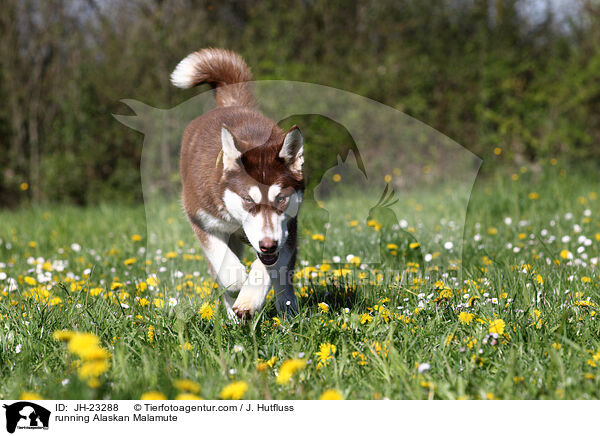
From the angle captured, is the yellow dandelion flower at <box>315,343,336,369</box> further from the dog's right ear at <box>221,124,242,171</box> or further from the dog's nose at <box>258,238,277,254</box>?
the dog's right ear at <box>221,124,242,171</box>

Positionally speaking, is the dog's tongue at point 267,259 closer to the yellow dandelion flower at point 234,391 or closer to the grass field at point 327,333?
the grass field at point 327,333

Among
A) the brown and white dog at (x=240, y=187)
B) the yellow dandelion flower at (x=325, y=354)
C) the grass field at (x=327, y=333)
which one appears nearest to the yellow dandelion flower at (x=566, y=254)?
the grass field at (x=327, y=333)

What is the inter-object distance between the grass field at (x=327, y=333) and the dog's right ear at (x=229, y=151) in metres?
0.69

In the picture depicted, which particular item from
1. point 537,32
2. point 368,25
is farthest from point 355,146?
point 537,32

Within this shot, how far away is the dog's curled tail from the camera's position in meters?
3.39

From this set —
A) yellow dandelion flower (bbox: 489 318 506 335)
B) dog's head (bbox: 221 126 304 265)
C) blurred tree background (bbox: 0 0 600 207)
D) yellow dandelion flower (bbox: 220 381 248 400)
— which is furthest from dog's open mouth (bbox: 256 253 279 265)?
blurred tree background (bbox: 0 0 600 207)

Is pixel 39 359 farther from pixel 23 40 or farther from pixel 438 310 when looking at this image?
pixel 23 40

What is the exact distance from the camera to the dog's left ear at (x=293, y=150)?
2660 millimetres

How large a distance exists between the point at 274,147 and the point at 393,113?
526cm

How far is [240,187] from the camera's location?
2.73m

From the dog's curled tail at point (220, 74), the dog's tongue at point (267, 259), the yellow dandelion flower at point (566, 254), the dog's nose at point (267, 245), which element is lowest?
the yellow dandelion flower at point (566, 254)
